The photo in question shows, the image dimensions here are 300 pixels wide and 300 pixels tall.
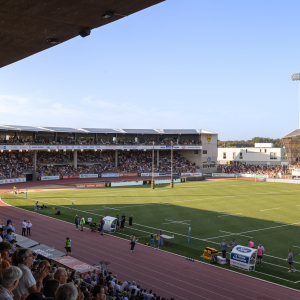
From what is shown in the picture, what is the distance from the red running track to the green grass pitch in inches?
53.6

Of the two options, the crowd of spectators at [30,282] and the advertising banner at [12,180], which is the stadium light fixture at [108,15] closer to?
the crowd of spectators at [30,282]

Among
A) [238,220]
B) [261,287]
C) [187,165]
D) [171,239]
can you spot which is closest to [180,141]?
[187,165]

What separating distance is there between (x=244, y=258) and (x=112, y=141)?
2740 inches

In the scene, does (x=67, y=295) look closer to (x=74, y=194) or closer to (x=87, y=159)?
(x=74, y=194)

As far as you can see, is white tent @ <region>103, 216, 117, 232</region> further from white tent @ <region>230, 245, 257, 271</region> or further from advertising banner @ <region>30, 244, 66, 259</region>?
white tent @ <region>230, 245, 257, 271</region>

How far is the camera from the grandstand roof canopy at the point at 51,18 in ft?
18.1

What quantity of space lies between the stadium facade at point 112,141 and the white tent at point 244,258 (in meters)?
50.0

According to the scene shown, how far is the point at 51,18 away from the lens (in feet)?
20.2

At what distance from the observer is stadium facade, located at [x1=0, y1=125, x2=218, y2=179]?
230ft

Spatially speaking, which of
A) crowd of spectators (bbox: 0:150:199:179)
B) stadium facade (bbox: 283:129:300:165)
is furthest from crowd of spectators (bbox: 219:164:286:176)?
crowd of spectators (bbox: 0:150:199:179)

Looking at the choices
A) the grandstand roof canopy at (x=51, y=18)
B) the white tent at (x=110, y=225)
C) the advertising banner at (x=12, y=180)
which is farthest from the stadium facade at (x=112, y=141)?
the grandstand roof canopy at (x=51, y=18)

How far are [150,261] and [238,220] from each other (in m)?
14.6

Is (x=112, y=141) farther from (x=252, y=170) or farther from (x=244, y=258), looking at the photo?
(x=244, y=258)

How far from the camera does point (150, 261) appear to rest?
70.1 ft
